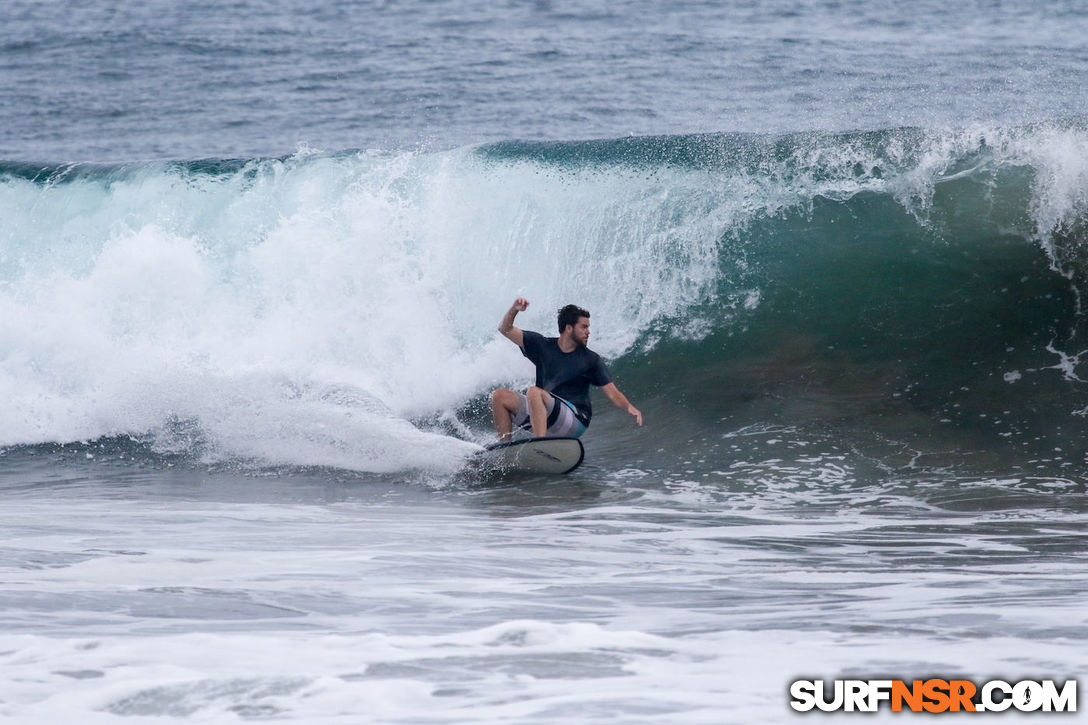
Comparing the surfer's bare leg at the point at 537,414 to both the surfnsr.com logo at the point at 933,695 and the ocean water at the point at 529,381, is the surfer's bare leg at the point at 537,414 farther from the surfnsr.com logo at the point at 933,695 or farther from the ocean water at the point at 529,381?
the surfnsr.com logo at the point at 933,695

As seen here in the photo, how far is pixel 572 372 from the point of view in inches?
327

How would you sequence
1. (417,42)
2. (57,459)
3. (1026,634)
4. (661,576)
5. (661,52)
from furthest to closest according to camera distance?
(417,42), (661,52), (57,459), (661,576), (1026,634)

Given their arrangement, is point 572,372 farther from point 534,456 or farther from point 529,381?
point 529,381

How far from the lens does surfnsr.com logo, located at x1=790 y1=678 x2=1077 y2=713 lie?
11.6 feet

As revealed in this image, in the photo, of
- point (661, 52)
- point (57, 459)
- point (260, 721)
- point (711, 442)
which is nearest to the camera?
point (260, 721)

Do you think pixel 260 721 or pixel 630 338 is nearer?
pixel 260 721

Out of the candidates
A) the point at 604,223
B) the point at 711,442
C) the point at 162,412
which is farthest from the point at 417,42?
the point at 711,442

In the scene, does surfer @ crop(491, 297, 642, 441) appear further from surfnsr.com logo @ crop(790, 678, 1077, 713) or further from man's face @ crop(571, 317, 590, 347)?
surfnsr.com logo @ crop(790, 678, 1077, 713)

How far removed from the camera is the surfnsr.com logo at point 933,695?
3.53 m

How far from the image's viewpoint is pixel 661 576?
213 inches

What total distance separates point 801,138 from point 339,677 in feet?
28.9

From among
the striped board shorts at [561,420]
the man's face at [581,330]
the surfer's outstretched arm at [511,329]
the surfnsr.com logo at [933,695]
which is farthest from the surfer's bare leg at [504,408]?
the surfnsr.com logo at [933,695]

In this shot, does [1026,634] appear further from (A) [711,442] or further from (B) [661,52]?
(B) [661,52]

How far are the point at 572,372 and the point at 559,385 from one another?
0.13m
